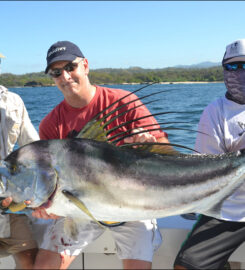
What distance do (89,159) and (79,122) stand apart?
100 cm

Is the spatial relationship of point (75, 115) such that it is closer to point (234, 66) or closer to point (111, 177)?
point (111, 177)

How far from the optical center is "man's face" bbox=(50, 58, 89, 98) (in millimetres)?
2711

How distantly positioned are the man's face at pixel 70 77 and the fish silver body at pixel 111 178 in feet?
3.08

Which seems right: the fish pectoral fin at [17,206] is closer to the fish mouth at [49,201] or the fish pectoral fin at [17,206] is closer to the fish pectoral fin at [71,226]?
the fish mouth at [49,201]

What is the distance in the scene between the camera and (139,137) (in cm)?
215

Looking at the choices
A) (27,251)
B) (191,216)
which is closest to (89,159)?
(27,251)

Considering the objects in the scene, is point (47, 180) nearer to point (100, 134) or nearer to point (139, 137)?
point (100, 134)

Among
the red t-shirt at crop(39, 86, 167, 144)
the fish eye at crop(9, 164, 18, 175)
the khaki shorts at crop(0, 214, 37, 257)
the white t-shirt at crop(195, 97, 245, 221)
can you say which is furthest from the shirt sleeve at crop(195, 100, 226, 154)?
the khaki shorts at crop(0, 214, 37, 257)

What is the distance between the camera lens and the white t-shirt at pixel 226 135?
8.05 ft

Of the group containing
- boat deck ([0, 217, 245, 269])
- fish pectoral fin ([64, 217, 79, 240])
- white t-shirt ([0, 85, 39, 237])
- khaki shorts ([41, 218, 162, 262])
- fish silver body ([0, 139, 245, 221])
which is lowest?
boat deck ([0, 217, 245, 269])

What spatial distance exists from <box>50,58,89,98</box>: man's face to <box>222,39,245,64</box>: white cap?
1096 mm

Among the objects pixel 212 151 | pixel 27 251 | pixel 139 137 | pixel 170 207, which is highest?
pixel 139 137

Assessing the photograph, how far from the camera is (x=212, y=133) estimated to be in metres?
2.52

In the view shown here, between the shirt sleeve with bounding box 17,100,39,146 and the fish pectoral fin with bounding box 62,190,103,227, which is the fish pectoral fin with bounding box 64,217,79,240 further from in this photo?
the shirt sleeve with bounding box 17,100,39,146
